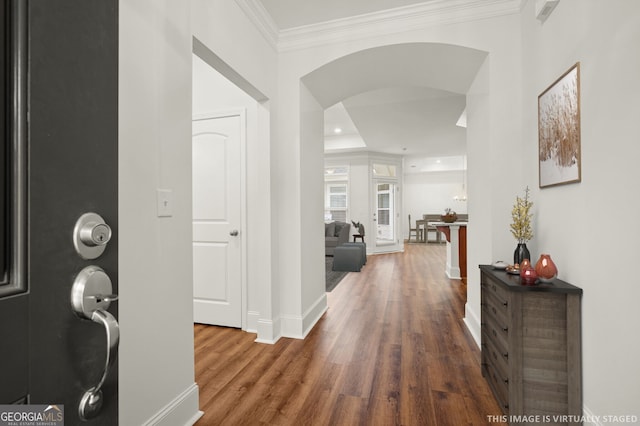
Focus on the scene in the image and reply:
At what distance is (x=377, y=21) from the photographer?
269cm

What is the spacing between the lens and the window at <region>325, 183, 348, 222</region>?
9.38 metres

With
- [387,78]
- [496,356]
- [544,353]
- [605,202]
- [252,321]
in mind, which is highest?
[387,78]

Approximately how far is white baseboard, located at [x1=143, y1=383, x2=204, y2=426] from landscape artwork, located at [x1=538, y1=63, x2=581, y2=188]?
2.38 m

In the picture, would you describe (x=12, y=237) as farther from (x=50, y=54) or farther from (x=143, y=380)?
(x=143, y=380)

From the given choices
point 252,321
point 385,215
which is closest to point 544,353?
point 252,321

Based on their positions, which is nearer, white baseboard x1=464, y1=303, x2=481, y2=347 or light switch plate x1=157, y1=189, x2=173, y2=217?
light switch plate x1=157, y1=189, x2=173, y2=217

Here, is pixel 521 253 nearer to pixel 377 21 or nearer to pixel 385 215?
pixel 377 21

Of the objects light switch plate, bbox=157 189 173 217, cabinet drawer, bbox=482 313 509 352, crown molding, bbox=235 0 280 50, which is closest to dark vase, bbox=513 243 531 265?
cabinet drawer, bbox=482 313 509 352

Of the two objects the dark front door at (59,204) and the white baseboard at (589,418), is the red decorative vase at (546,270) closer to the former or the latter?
the white baseboard at (589,418)

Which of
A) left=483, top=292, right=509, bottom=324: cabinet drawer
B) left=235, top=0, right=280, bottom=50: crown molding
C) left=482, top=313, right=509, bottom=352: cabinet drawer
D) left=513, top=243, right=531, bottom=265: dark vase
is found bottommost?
left=482, top=313, right=509, bottom=352: cabinet drawer

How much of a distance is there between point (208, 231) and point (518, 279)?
8.62ft

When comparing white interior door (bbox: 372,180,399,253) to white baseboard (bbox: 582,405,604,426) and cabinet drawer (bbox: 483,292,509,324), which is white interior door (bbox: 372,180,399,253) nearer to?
cabinet drawer (bbox: 483,292,509,324)

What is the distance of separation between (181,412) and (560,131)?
263 cm

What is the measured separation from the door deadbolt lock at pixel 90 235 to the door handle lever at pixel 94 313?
0.09 ft
